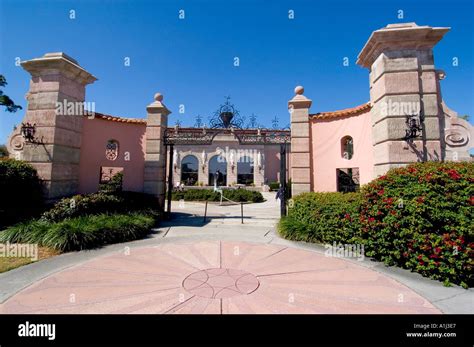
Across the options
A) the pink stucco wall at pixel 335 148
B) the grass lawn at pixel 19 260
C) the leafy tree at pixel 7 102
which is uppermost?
the leafy tree at pixel 7 102

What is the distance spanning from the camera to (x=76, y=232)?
5.34m

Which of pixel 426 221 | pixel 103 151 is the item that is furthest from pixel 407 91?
pixel 103 151

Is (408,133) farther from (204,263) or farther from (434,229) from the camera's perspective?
(204,263)

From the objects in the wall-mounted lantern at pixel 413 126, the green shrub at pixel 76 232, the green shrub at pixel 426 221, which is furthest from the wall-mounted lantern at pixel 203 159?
the green shrub at pixel 426 221

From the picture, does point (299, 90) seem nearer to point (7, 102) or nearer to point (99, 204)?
point (99, 204)

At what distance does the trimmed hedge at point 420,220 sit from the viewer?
3605mm

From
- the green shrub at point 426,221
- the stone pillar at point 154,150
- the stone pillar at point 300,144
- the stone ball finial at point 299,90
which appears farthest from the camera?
the stone pillar at point 154,150

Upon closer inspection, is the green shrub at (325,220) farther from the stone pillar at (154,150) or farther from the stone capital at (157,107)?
the stone capital at (157,107)

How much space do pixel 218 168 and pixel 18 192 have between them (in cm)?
2396

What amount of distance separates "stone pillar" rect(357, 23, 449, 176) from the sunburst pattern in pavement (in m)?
3.58

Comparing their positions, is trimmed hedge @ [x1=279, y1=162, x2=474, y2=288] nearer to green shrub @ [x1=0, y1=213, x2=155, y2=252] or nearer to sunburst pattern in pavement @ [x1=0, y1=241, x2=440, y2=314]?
sunburst pattern in pavement @ [x1=0, y1=241, x2=440, y2=314]

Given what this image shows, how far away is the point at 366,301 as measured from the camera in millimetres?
3078
